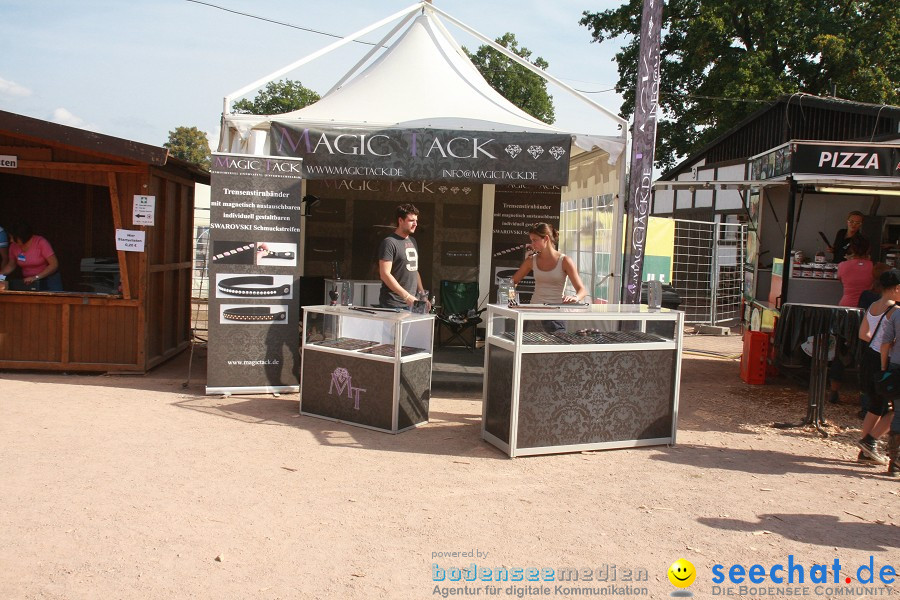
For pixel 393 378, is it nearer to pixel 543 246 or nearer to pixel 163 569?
pixel 543 246

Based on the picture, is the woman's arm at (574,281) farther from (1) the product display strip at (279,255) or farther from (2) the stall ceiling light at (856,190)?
(2) the stall ceiling light at (856,190)

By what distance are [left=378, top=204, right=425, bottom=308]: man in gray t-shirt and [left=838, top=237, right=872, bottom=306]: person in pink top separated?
4.80 meters

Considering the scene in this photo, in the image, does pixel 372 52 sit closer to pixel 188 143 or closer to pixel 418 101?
pixel 418 101

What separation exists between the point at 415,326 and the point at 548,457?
1.50 metres

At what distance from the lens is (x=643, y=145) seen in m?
6.95

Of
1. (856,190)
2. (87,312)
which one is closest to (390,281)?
(87,312)

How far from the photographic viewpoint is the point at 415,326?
637 cm

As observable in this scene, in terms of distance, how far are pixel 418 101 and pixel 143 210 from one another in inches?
119

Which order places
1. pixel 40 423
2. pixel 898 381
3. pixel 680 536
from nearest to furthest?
1. pixel 680 536
2. pixel 898 381
3. pixel 40 423

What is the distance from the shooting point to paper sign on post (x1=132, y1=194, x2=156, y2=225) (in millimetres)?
8016

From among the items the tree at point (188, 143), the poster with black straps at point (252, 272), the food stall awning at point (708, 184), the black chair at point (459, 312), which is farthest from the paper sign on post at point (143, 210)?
the tree at point (188, 143)

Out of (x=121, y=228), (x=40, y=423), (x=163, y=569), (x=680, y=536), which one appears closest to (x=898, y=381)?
(x=680, y=536)

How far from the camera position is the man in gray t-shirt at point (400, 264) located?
270 inches

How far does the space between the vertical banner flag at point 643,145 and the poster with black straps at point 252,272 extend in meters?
3.05
